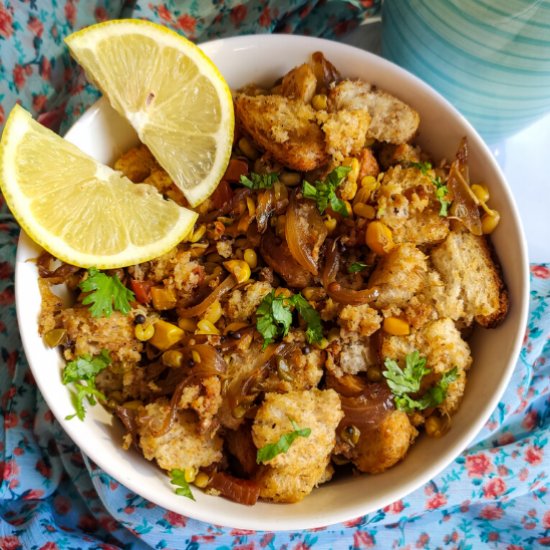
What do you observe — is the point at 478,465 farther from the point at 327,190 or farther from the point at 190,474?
the point at 327,190

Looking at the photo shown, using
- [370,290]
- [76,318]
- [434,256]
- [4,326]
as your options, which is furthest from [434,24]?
[4,326]

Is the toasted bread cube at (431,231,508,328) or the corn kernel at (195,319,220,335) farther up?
the toasted bread cube at (431,231,508,328)

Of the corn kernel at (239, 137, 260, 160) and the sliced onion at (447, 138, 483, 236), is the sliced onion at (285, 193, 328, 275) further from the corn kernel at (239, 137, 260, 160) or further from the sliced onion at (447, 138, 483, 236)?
the sliced onion at (447, 138, 483, 236)

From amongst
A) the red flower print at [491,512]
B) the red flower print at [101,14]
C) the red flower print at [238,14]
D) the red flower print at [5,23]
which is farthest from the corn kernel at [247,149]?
the red flower print at [491,512]

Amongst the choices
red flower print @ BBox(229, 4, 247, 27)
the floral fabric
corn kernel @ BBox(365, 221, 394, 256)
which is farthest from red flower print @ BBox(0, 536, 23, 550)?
red flower print @ BBox(229, 4, 247, 27)

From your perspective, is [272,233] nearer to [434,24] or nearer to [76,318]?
[76,318]

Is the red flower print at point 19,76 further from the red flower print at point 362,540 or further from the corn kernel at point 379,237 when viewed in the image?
the red flower print at point 362,540

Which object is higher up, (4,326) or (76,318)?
(76,318)
